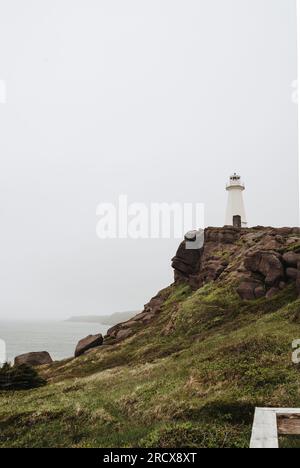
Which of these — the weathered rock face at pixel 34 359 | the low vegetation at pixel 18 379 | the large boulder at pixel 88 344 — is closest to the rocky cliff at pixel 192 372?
the low vegetation at pixel 18 379

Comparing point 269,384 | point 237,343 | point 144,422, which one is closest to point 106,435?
point 144,422

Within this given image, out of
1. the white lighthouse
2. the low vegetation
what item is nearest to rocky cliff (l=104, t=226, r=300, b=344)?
the low vegetation

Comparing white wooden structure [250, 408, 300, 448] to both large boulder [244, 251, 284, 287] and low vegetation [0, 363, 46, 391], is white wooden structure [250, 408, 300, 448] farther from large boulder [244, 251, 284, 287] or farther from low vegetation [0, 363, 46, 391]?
large boulder [244, 251, 284, 287]

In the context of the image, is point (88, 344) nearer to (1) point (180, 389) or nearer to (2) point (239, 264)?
(2) point (239, 264)

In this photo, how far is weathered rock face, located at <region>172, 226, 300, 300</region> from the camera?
35094 mm

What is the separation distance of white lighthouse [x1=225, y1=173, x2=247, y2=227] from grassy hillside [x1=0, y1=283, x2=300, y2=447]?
39220 millimetres

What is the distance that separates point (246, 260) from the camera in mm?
39000

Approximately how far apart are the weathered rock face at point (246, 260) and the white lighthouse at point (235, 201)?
64.2 feet

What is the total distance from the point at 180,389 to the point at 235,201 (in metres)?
59.2

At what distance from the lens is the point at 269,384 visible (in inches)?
692

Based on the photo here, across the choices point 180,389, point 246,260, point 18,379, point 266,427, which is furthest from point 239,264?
point 266,427

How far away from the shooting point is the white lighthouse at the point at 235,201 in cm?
7375
